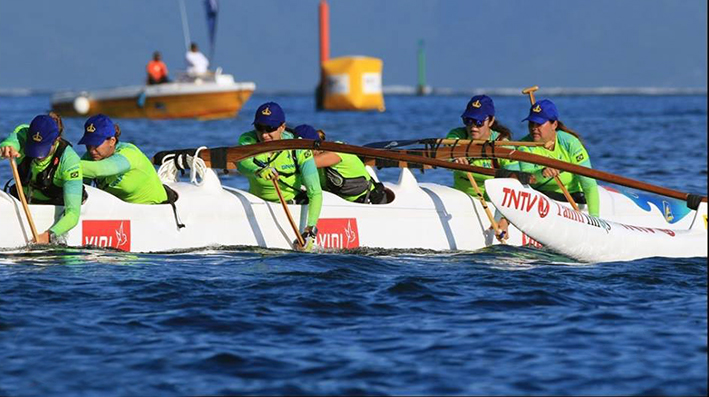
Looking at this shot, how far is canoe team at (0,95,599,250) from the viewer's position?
33.0 feet

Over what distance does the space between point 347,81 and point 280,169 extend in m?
44.1

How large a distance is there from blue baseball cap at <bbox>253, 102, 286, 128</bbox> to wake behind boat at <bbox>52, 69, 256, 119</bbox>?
27531 mm

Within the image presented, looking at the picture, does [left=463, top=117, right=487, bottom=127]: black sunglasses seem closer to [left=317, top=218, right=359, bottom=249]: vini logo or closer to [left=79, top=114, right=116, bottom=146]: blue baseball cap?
[left=317, top=218, right=359, bottom=249]: vini logo

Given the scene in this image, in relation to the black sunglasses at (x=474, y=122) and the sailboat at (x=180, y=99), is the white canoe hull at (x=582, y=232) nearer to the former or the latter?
the black sunglasses at (x=474, y=122)

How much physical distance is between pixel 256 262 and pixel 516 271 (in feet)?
7.30

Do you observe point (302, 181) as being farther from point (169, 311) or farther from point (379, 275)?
point (169, 311)

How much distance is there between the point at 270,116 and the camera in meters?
11.2

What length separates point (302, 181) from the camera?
37.2 feet

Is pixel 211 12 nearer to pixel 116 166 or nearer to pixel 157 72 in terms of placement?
pixel 157 72

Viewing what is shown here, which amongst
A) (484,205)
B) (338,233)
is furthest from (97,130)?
(484,205)

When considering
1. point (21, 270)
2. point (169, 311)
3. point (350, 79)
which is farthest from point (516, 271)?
point (350, 79)

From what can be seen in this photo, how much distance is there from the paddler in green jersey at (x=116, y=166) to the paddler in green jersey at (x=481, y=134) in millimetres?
3072

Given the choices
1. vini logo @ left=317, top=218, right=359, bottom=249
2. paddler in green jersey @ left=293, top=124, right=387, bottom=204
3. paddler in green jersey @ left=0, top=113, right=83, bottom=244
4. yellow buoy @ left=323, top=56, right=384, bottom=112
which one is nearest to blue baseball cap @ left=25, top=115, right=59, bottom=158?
paddler in green jersey @ left=0, top=113, right=83, bottom=244

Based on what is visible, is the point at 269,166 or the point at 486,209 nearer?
the point at 269,166
